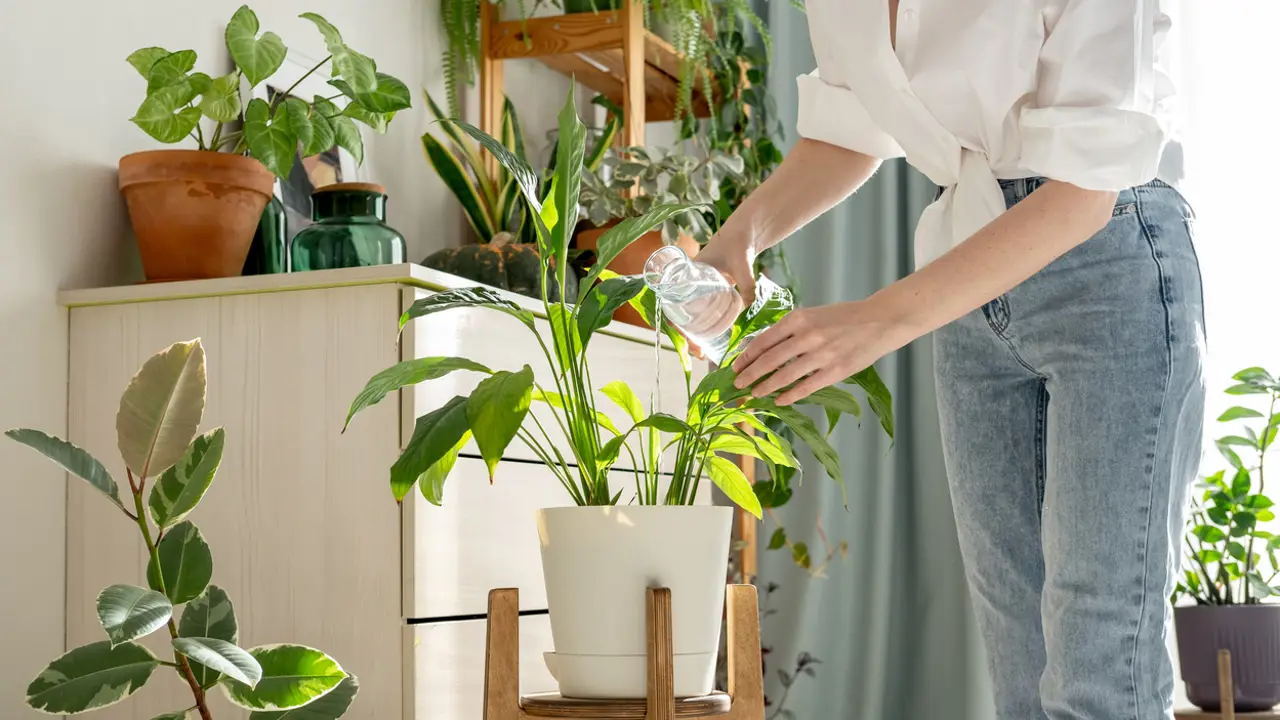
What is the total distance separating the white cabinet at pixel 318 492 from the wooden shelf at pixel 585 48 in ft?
3.07

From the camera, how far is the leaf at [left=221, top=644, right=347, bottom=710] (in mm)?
1142

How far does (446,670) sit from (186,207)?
0.67 meters

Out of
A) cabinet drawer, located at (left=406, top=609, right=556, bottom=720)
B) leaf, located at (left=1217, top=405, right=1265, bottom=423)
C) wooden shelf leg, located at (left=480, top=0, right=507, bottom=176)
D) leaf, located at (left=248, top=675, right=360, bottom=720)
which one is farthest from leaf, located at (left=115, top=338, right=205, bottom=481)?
leaf, located at (left=1217, top=405, right=1265, bottom=423)

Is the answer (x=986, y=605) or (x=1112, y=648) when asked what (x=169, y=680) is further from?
(x=1112, y=648)

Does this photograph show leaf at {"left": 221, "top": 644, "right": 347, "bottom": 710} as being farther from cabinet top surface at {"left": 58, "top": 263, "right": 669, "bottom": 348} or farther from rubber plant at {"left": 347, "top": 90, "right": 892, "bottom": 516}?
cabinet top surface at {"left": 58, "top": 263, "right": 669, "bottom": 348}

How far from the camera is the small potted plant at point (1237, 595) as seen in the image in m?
2.10

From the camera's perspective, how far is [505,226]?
2.22m

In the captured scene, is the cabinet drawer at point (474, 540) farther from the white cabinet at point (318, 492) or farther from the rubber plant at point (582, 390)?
the rubber plant at point (582, 390)

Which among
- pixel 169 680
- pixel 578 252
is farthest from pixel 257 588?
pixel 578 252

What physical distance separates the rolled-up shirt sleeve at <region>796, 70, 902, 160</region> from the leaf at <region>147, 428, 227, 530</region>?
686 mm

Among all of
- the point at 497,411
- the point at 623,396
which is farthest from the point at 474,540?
the point at 497,411

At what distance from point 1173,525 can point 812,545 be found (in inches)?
69.4

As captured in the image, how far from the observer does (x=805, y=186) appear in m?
1.36

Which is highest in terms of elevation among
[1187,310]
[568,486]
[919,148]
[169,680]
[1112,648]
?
[919,148]
